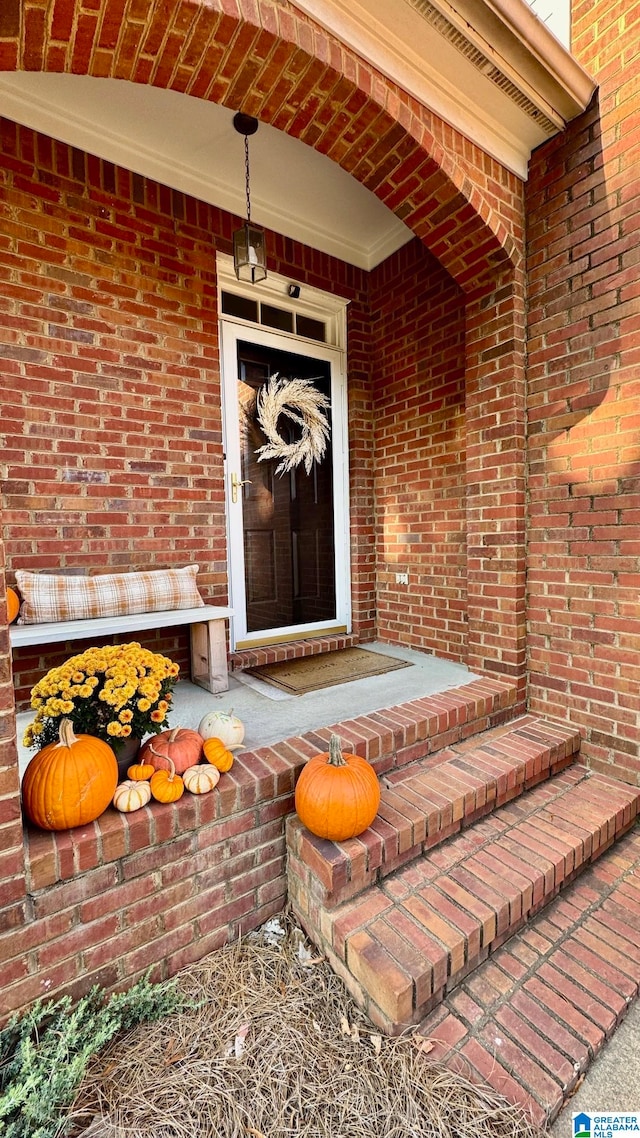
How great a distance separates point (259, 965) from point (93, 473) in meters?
2.26

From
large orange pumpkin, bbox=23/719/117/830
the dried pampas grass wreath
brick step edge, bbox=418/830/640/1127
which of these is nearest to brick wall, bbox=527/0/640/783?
brick step edge, bbox=418/830/640/1127

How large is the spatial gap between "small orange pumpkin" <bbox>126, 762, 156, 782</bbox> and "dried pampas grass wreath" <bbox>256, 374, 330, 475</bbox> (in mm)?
2141

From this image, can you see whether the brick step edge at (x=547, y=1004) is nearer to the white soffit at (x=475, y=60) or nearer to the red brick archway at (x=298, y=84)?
the red brick archway at (x=298, y=84)

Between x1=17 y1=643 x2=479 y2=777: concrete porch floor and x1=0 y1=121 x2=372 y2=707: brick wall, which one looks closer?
x1=17 y1=643 x2=479 y2=777: concrete porch floor

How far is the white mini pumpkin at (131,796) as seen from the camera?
4.50 feet

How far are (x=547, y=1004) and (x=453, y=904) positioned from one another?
313mm

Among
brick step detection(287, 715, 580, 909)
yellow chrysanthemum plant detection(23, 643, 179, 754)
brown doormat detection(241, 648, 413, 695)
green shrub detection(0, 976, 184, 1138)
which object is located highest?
yellow chrysanthemum plant detection(23, 643, 179, 754)

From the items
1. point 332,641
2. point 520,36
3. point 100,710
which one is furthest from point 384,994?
point 520,36

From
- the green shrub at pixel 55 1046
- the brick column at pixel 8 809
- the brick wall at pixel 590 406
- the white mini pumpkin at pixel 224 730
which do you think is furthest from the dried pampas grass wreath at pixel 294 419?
the green shrub at pixel 55 1046

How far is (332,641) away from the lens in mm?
3340

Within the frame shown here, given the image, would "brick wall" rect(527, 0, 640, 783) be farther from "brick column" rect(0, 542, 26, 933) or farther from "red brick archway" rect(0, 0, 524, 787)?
"brick column" rect(0, 542, 26, 933)

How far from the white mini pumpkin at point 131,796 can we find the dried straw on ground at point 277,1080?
56cm

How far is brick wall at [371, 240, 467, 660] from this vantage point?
2.98m

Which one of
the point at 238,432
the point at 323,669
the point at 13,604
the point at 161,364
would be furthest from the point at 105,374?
the point at 323,669
